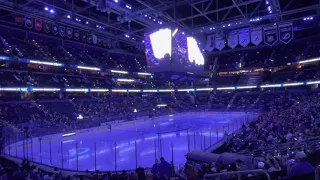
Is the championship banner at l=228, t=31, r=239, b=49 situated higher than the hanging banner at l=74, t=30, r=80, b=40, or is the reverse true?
the hanging banner at l=74, t=30, r=80, b=40

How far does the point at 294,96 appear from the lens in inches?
1255

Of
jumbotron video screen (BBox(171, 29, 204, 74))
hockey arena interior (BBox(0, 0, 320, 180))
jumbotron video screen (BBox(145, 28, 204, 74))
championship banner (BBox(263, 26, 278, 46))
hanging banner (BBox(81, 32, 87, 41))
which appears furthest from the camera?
hanging banner (BBox(81, 32, 87, 41))

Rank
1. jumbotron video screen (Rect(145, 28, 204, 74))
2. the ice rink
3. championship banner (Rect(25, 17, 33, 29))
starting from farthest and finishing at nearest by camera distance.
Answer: championship banner (Rect(25, 17, 33, 29))
the ice rink
jumbotron video screen (Rect(145, 28, 204, 74))

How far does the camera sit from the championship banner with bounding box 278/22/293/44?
502 inches

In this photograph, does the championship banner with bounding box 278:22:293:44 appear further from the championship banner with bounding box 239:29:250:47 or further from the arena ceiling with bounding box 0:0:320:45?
the arena ceiling with bounding box 0:0:320:45

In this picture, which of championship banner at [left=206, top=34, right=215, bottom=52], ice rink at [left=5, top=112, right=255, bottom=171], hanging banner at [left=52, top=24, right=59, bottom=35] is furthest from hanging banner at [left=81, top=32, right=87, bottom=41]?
championship banner at [left=206, top=34, right=215, bottom=52]

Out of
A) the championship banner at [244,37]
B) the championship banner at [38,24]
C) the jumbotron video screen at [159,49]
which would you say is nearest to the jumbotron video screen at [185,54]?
the jumbotron video screen at [159,49]

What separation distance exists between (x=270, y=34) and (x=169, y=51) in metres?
7.55

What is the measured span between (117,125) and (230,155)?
62.5 ft

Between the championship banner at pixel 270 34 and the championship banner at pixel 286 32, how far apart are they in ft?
0.80

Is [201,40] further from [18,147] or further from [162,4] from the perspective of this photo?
[18,147]

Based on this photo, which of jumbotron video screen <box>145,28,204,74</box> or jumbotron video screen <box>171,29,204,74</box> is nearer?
jumbotron video screen <box>145,28,204,74</box>

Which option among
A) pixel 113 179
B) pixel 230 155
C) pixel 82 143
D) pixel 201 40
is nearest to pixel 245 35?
pixel 201 40

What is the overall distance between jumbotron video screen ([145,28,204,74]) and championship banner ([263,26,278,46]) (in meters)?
5.97
